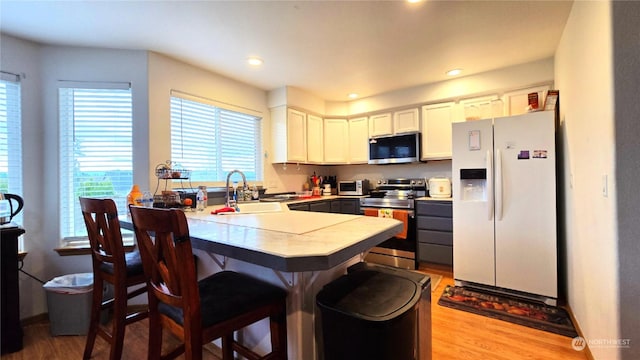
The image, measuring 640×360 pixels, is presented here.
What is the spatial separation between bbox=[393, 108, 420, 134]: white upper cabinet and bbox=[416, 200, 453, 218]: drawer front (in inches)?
40.3

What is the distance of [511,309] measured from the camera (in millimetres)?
2357

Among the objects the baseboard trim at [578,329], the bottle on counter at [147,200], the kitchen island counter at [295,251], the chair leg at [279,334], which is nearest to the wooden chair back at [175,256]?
the kitchen island counter at [295,251]

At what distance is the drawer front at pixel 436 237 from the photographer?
3090 millimetres

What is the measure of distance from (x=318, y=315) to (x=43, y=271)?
2.47 m

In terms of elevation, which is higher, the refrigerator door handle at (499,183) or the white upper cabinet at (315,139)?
the white upper cabinet at (315,139)

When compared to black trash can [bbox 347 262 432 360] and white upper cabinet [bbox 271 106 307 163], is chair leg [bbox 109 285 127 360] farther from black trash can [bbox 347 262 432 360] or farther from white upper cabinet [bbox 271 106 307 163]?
white upper cabinet [bbox 271 106 307 163]

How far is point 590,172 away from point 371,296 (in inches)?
61.1

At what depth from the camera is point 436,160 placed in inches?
143

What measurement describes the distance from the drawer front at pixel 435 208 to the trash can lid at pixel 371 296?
2043 mm

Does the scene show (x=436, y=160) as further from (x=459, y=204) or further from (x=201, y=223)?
(x=201, y=223)

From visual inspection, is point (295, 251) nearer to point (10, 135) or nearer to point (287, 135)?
point (10, 135)

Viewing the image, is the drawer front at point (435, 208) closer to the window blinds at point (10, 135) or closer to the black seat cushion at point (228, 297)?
the black seat cushion at point (228, 297)

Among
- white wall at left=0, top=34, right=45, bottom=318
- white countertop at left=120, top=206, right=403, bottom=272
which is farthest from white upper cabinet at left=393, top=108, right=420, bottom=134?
white wall at left=0, top=34, right=45, bottom=318

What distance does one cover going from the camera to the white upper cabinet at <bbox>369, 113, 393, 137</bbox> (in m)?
3.90
